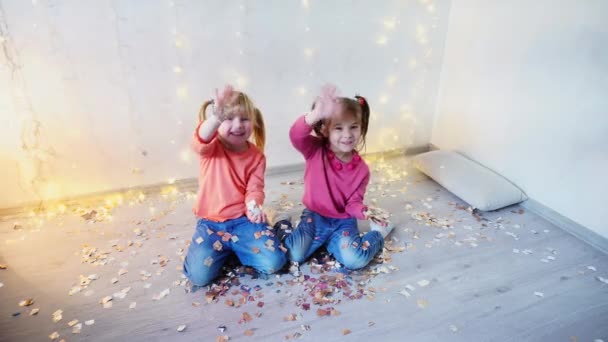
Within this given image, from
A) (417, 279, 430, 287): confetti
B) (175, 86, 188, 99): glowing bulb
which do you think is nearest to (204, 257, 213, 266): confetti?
(417, 279, 430, 287): confetti

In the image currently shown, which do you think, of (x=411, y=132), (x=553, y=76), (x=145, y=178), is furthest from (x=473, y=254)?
(x=145, y=178)

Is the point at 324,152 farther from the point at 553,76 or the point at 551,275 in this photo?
the point at 553,76

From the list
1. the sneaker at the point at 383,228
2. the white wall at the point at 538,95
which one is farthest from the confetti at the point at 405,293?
the white wall at the point at 538,95

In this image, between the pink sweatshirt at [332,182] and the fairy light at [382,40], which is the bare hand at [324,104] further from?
the fairy light at [382,40]

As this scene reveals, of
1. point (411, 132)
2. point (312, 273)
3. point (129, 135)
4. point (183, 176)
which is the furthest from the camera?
point (411, 132)

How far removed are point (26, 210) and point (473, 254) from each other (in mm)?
2020

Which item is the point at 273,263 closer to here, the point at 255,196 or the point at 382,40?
the point at 255,196

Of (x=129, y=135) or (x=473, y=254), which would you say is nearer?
(x=473, y=254)

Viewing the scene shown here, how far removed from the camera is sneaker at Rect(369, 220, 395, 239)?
174 centimetres

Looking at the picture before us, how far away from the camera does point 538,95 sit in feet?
6.38

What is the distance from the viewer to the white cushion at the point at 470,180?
2008mm

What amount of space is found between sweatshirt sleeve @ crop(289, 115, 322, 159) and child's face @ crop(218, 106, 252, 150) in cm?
16

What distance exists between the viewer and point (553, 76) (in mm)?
1865

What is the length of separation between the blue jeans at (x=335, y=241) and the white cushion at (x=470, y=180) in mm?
637
